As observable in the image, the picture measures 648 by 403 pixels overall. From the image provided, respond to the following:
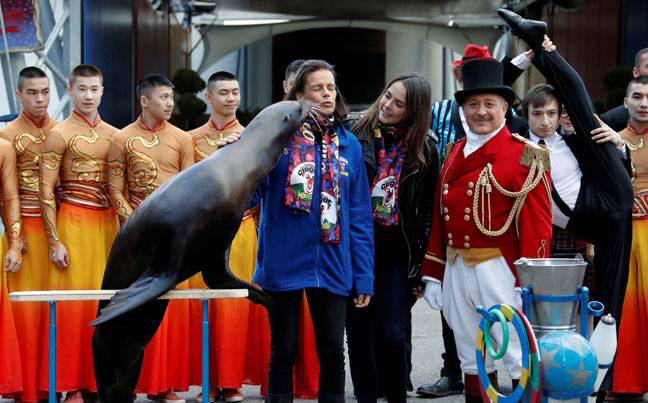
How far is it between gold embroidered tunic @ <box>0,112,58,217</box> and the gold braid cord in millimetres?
2550

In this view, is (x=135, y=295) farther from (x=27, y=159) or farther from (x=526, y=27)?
(x=27, y=159)

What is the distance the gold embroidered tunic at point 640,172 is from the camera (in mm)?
5500

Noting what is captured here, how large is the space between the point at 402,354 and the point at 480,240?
694mm

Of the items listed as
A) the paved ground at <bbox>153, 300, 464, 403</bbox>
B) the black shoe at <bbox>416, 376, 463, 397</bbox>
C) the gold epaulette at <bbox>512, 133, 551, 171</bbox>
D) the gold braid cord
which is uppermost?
the gold epaulette at <bbox>512, 133, 551, 171</bbox>

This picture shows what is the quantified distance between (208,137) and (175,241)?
2.54 m

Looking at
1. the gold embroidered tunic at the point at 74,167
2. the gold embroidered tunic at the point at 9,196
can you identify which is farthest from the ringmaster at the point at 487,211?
the gold embroidered tunic at the point at 9,196

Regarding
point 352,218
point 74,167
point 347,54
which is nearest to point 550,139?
point 352,218

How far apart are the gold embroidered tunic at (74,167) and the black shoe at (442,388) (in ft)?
6.77

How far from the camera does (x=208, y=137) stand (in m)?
5.91

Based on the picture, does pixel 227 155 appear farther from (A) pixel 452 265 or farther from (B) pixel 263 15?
(B) pixel 263 15

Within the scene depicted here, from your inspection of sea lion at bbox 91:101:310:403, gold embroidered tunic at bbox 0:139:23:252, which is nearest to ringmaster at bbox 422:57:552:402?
sea lion at bbox 91:101:310:403

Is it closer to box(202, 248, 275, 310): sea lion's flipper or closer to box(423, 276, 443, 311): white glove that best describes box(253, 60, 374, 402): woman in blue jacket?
box(423, 276, 443, 311): white glove

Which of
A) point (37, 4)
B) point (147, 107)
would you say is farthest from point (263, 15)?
point (147, 107)

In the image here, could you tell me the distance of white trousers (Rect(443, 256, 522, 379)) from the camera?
4223 millimetres
